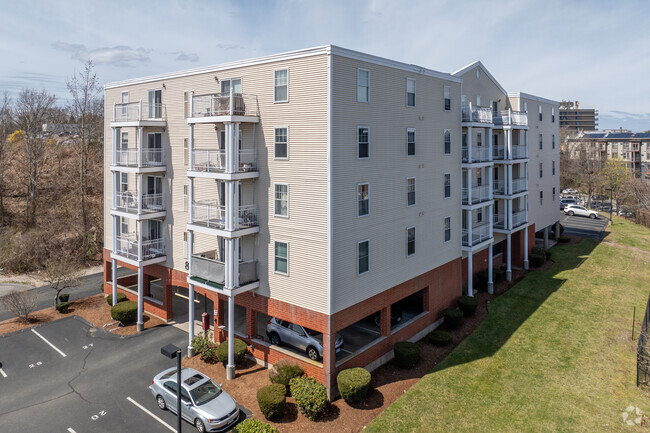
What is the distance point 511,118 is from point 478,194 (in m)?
8.93

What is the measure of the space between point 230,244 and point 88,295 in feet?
60.2

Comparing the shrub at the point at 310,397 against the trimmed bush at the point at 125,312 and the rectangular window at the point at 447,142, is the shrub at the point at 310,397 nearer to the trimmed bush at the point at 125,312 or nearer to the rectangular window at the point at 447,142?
the trimmed bush at the point at 125,312

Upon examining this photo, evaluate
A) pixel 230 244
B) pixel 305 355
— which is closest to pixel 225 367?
pixel 305 355

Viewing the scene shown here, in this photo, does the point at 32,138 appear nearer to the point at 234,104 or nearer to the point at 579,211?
the point at 234,104

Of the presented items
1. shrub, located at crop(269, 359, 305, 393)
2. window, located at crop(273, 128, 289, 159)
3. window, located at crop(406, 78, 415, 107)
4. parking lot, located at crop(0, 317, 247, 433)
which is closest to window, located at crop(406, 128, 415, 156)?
window, located at crop(406, 78, 415, 107)

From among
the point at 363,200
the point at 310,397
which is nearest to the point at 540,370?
the point at 310,397

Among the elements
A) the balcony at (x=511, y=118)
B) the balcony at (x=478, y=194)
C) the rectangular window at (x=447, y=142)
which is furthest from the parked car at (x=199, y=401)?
the balcony at (x=511, y=118)

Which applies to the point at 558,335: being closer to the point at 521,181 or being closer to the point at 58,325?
the point at 521,181

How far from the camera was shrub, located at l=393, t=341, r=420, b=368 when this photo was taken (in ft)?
64.2

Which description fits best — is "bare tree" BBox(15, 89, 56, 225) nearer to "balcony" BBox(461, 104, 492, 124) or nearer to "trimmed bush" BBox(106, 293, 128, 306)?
"trimmed bush" BBox(106, 293, 128, 306)

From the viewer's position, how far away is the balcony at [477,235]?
27.2 metres

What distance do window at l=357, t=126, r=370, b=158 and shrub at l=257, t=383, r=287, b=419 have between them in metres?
10.5

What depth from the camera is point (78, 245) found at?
4081 cm

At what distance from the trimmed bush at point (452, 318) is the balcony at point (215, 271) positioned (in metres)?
11.7
